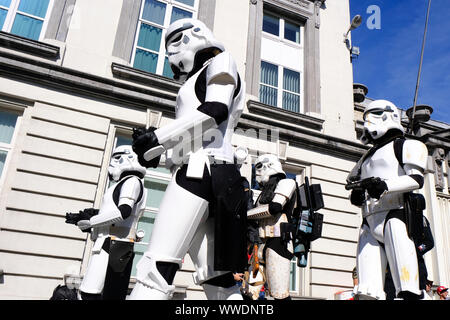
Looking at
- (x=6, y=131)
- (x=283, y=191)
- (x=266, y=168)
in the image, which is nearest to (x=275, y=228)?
(x=283, y=191)

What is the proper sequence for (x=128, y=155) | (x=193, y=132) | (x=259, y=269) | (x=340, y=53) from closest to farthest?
1. (x=193, y=132)
2. (x=128, y=155)
3. (x=259, y=269)
4. (x=340, y=53)

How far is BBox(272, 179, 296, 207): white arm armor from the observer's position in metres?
4.31

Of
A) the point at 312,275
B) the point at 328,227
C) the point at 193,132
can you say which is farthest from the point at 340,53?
the point at 193,132

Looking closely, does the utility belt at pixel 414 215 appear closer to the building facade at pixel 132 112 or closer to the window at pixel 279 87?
the building facade at pixel 132 112

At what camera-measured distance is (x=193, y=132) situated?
1.83m

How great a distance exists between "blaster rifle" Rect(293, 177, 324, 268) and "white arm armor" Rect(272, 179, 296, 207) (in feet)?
0.93

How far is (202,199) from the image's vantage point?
1731 mm

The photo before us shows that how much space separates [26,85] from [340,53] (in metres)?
8.98

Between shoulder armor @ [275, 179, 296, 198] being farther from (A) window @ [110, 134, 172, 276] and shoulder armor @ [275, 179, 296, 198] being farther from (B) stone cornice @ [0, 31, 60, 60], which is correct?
(B) stone cornice @ [0, 31, 60, 60]

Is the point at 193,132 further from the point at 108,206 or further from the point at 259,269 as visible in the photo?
the point at 259,269

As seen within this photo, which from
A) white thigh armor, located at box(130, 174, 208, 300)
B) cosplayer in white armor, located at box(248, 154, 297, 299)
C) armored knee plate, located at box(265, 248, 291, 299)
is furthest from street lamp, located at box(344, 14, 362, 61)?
white thigh armor, located at box(130, 174, 208, 300)

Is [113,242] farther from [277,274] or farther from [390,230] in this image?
[390,230]
